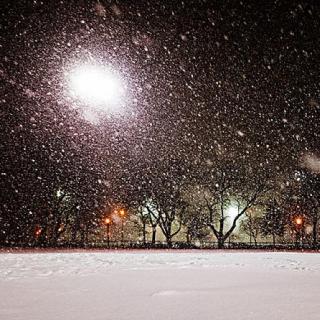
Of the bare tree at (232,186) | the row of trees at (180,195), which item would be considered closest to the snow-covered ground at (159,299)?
the row of trees at (180,195)

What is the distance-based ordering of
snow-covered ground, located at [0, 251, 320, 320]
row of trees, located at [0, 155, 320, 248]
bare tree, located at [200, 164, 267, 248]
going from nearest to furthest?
snow-covered ground, located at [0, 251, 320, 320], row of trees, located at [0, 155, 320, 248], bare tree, located at [200, 164, 267, 248]

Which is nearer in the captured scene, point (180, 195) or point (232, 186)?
point (232, 186)

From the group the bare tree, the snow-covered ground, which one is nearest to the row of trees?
the bare tree

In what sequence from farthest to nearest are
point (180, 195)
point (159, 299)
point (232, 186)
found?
point (180, 195)
point (232, 186)
point (159, 299)

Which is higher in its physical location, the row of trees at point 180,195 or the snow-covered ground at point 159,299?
the row of trees at point 180,195

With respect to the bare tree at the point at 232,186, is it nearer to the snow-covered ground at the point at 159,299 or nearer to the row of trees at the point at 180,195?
the row of trees at the point at 180,195

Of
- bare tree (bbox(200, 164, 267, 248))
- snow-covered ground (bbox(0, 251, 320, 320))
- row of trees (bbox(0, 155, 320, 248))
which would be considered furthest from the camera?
bare tree (bbox(200, 164, 267, 248))

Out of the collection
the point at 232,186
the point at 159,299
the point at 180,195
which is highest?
the point at 232,186

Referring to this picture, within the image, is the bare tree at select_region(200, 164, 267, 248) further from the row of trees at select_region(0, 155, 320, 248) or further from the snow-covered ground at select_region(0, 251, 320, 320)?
the snow-covered ground at select_region(0, 251, 320, 320)

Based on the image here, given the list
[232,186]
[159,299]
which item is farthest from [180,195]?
[159,299]

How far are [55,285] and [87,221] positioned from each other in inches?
1327

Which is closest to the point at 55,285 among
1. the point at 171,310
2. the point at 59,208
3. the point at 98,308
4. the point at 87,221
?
the point at 98,308

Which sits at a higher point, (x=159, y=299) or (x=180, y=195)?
(x=180, y=195)

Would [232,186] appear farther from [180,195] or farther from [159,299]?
[159,299]
